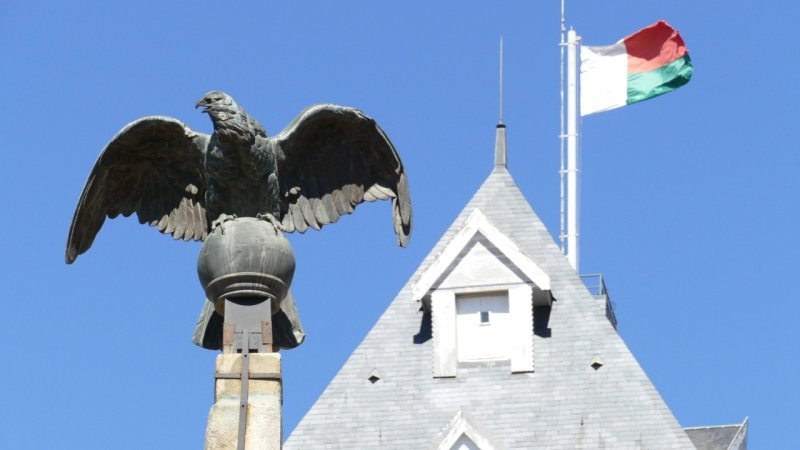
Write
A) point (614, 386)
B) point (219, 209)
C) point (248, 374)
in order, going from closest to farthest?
point (248, 374)
point (219, 209)
point (614, 386)

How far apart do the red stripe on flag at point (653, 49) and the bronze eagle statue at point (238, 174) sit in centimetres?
2725

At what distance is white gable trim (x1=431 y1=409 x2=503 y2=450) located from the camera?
42.2 metres

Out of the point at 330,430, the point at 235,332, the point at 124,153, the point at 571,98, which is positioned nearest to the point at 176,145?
the point at 124,153

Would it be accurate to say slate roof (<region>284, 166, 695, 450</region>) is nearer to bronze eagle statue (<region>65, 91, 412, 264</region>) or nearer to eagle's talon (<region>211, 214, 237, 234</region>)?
bronze eagle statue (<region>65, 91, 412, 264</region>)

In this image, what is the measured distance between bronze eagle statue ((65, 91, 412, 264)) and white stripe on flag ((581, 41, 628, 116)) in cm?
2666

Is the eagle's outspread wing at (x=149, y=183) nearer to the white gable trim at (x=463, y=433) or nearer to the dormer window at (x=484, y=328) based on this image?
the white gable trim at (x=463, y=433)

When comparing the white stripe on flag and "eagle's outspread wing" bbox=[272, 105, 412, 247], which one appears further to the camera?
the white stripe on flag

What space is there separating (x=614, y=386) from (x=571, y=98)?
10521 mm

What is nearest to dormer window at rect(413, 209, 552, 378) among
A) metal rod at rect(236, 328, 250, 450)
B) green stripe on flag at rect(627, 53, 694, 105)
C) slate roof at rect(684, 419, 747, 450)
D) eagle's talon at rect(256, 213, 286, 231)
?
slate roof at rect(684, 419, 747, 450)

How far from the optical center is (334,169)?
26891 mm

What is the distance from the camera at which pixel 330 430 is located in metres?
43.2

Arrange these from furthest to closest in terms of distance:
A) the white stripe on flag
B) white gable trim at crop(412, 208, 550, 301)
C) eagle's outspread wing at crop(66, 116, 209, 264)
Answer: the white stripe on flag
white gable trim at crop(412, 208, 550, 301)
eagle's outspread wing at crop(66, 116, 209, 264)

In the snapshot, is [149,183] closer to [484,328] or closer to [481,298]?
[484,328]

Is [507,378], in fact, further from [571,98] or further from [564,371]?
[571,98]
